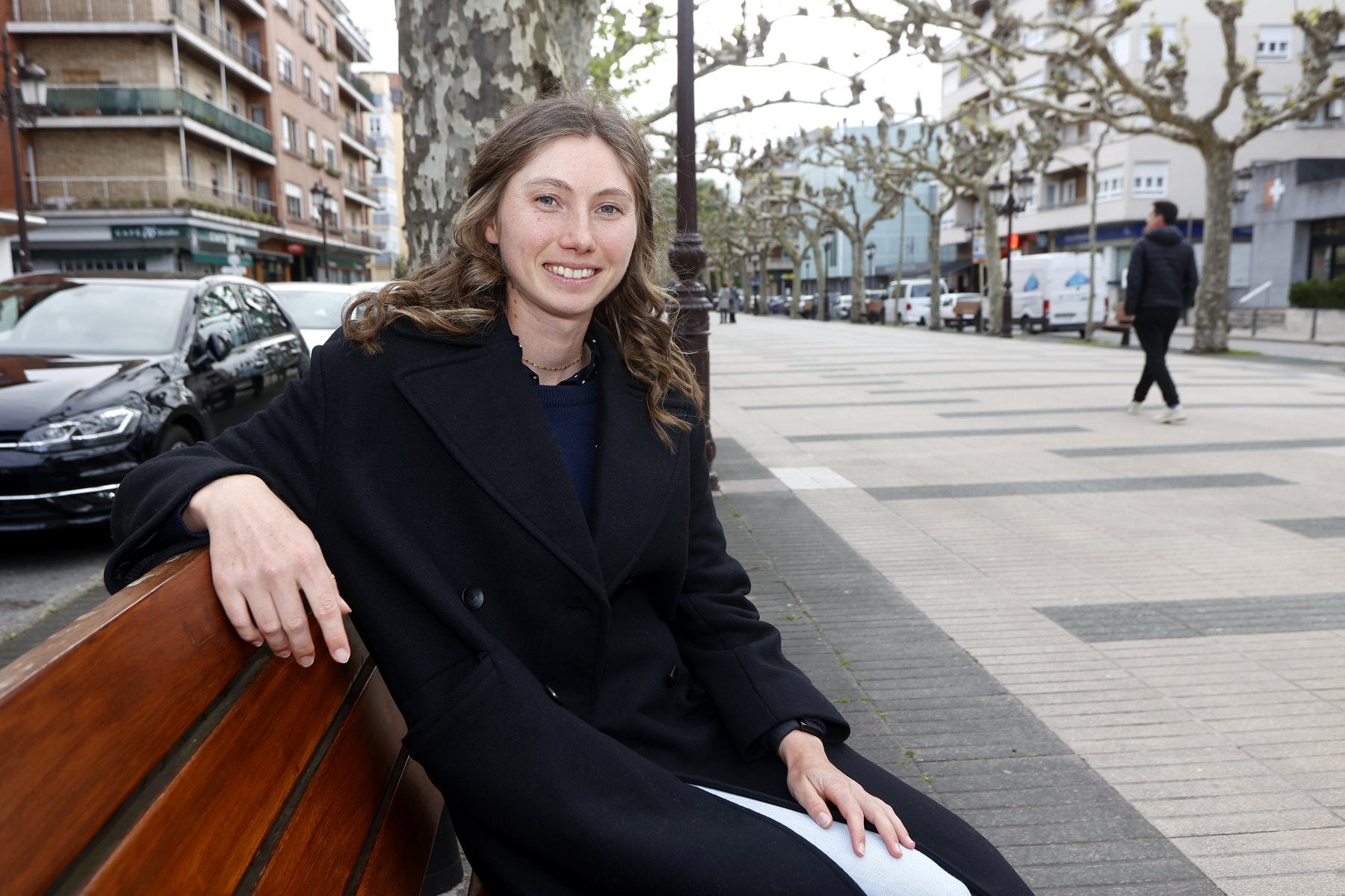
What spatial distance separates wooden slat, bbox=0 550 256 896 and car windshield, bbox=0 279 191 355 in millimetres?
6565

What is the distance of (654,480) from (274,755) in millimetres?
772

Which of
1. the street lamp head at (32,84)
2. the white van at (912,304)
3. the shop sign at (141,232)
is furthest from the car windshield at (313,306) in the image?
the white van at (912,304)

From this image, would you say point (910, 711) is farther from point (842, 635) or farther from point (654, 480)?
point (654, 480)

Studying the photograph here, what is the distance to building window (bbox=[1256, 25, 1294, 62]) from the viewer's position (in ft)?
161

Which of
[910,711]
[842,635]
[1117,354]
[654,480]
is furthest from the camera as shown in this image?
[1117,354]

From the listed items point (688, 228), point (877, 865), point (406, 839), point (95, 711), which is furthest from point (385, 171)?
point (95, 711)

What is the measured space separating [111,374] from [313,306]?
593cm

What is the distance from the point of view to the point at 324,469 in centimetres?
169

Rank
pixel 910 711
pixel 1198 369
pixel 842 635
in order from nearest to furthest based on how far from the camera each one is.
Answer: pixel 910 711
pixel 842 635
pixel 1198 369

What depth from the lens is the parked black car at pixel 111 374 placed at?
614 cm

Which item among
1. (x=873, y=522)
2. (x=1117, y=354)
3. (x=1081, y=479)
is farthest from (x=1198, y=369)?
(x=873, y=522)

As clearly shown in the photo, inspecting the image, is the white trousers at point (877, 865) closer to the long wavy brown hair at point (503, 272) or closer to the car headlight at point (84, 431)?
the long wavy brown hair at point (503, 272)

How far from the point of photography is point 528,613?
5.68ft

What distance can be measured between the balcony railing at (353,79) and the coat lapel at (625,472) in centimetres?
6674
